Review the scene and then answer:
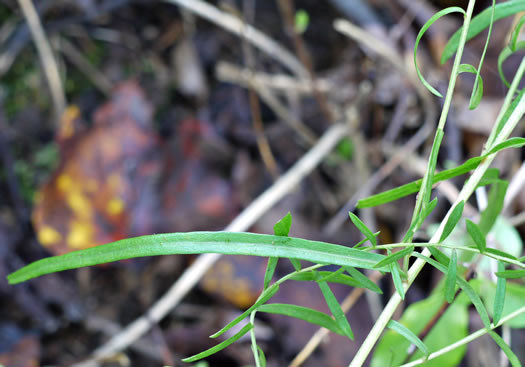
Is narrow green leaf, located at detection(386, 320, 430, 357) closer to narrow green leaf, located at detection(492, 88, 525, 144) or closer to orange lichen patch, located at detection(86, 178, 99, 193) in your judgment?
narrow green leaf, located at detection(492, 88, 525, 144)

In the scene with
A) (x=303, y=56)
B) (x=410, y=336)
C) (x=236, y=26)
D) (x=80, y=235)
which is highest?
(x=236, y=26)

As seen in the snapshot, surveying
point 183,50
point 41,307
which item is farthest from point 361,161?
point 41,307

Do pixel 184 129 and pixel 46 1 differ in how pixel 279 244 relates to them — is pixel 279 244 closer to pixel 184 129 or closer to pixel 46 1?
pixel 184 129

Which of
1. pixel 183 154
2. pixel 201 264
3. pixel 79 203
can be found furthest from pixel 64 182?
pixel 201 264

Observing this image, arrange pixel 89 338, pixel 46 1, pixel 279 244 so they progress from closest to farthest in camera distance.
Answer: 1. pixel 279 244
2. pixel 89 338
3. pixel 46 1

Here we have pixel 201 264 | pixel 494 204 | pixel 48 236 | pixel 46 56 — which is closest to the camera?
pixel 494 204

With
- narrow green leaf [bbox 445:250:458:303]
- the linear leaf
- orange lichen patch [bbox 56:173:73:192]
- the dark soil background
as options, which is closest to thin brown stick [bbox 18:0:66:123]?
the dark soil background

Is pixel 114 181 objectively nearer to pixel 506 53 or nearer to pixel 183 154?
pixel 183 154
